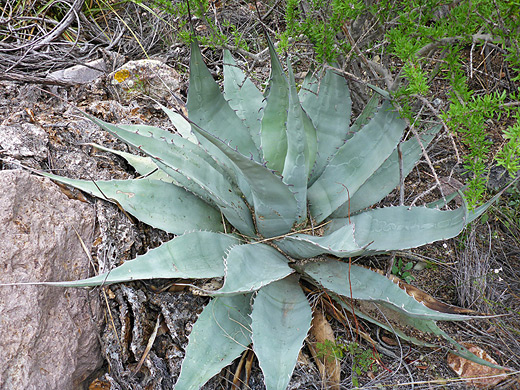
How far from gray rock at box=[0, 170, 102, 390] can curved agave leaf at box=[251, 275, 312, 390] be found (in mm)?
602

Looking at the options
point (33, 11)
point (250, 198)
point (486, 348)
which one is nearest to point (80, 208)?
point (250, 198)

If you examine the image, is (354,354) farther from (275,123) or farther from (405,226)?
(275,123)

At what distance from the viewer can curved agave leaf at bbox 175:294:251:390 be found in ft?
3.93

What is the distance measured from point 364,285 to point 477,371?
1.79ft

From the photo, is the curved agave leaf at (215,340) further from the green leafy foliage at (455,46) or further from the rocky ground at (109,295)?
the green leafy foliage at (455,46)

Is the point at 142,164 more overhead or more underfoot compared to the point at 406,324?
more overhead

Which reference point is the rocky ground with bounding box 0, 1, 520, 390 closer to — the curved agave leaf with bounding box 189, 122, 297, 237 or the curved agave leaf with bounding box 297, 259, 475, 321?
the curved agave leaf with bounding box 297, 259, 475, 321

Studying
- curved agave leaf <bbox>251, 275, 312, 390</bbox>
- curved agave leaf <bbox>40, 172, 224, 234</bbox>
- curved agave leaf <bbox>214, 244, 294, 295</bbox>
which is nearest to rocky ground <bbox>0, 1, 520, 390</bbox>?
curved agave leaf <bbox>40, 172, 224, 234</bbox>

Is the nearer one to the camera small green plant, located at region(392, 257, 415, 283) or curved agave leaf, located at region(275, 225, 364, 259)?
curved agave leaf, located at region(275, 225, 364, 259)

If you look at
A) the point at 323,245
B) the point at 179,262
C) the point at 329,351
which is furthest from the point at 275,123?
the point at 329,351

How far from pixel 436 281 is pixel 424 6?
42.8 inches

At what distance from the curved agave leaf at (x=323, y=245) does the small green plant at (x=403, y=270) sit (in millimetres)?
539

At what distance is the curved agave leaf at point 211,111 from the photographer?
1307 millimetres

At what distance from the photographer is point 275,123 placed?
1372 mm
